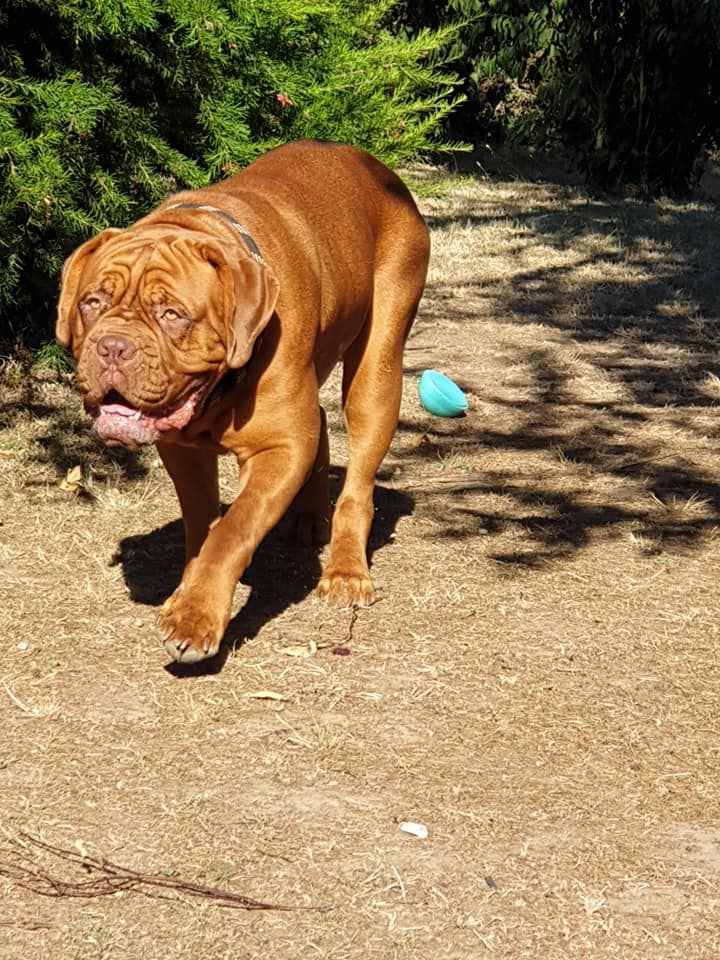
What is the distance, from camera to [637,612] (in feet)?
16.2

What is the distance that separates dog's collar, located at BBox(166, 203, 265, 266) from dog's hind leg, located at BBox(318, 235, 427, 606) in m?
0.97

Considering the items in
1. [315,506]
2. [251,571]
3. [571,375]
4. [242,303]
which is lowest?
[571,375]

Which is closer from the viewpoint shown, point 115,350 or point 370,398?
point 115,350

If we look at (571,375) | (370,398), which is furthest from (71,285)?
(571,375)

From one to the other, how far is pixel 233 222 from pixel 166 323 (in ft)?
1.40

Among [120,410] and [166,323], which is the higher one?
[166,323]

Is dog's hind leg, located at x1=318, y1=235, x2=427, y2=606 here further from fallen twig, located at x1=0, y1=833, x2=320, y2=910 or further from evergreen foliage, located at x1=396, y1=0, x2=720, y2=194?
evergreen foliage, located at x1=396, y1=0, x2=720, y2=194

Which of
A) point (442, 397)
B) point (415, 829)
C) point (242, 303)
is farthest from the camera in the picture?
point (442, 397)

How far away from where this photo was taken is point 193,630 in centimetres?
401

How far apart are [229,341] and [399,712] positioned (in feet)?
3.92

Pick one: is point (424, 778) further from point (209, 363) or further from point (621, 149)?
point (621, 149)

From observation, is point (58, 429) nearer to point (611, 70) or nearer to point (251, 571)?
point (251, 571)

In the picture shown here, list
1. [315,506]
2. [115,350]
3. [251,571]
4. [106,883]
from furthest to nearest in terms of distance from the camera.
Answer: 1. [315,506]
2. [251,571]
3. [115,350]
4. [106,883]

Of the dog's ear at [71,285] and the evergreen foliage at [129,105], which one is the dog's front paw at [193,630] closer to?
the dog's ear at [71,285]
